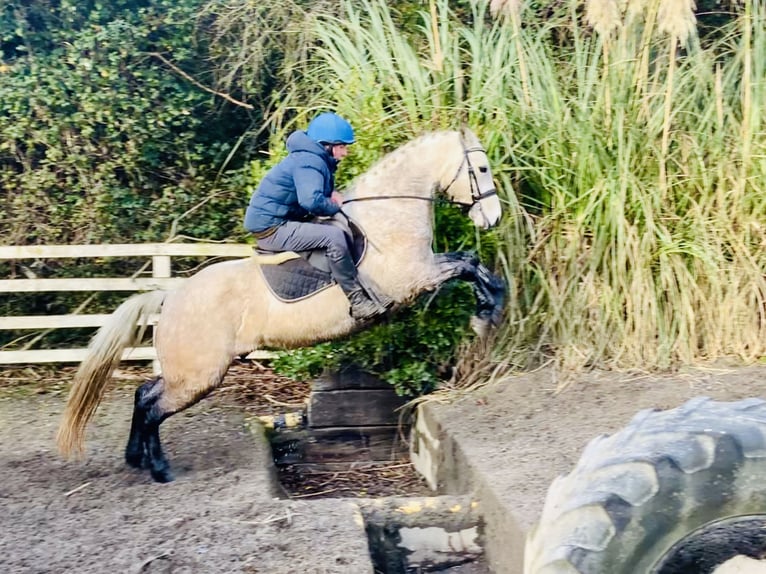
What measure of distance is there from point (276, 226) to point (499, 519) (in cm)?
213

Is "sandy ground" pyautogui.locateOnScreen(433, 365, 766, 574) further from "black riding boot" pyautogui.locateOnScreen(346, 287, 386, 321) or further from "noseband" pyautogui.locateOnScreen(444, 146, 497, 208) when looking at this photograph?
"noseband" pyautogui.locateOnScreen(444, 146, 497, 208)

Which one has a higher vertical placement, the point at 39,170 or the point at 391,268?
the point at 39,170

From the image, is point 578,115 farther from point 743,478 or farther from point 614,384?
point 743,478

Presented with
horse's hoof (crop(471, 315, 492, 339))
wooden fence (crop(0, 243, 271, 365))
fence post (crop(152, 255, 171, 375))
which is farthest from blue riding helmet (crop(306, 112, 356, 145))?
fence post (crop(152, 255, 171, 375))

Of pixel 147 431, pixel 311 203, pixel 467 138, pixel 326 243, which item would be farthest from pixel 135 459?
pixel 467 138

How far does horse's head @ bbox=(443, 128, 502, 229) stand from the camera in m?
5.38

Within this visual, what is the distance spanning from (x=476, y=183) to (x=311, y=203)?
1.02 m

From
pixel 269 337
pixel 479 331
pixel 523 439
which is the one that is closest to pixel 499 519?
pixel 523 439

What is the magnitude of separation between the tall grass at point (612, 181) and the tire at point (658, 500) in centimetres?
387

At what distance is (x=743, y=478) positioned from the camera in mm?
2240

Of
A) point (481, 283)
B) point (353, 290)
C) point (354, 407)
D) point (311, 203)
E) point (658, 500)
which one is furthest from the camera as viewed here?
point (354, 407)

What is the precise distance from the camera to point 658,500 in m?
2.23

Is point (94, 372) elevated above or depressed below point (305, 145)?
below

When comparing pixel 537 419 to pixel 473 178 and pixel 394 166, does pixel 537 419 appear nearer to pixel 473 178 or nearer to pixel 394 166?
pixel 473 178
